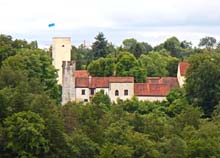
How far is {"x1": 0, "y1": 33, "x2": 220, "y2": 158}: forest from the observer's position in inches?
1795

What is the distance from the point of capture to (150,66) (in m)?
86.8

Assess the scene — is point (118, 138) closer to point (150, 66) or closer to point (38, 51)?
point (38, 51)

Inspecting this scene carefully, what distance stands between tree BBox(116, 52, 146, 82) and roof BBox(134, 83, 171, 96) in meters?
3.81

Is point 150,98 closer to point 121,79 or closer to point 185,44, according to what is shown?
point 121,79

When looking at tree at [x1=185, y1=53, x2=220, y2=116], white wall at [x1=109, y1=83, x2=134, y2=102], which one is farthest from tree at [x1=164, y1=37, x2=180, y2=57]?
tree at [x1=185, y1=53, x2=220, y2=116]

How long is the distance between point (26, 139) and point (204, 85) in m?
23.8

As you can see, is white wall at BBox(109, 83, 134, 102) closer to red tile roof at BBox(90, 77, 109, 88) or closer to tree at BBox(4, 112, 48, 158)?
red tile roof at BBox(90, 77, 109, 88)

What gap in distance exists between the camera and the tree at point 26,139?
44719 mm

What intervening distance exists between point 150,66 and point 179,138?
127 ft

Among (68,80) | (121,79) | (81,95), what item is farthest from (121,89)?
(68,80)

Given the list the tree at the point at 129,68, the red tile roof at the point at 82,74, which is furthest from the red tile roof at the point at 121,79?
the red tile roof at the point at 82,74

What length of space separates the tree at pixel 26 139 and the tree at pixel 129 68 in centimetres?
2805

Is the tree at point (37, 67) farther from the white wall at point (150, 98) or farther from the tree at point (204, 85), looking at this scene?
the tree at point (204, 85)

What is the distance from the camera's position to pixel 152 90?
69.0m
